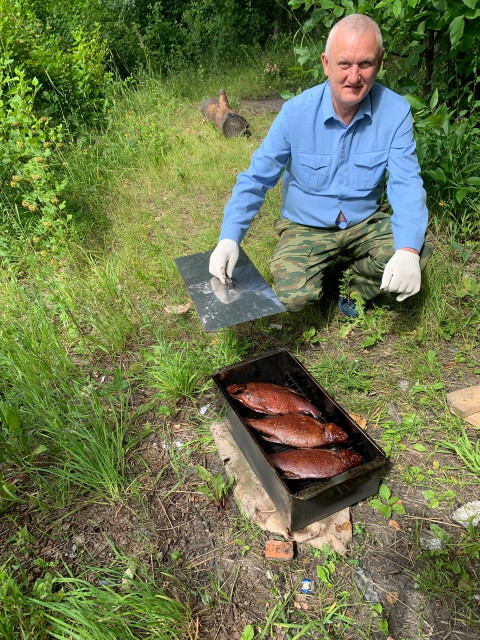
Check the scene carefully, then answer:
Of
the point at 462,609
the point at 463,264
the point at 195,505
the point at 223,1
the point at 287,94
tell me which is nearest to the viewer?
the point at 462,609

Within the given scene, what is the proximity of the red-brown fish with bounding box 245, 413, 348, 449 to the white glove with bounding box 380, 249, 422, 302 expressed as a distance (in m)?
0.81

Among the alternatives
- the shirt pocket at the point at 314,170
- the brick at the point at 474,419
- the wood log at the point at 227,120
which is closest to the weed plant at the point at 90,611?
the brick at the point at 474,419

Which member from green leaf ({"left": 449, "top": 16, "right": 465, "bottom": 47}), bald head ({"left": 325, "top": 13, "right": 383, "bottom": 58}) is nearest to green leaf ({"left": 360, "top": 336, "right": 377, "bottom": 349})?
bald head ({"left": 325, "top": 13, "right": 383, "bottom": 58})

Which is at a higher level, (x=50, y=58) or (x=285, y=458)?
(x=50, y=58)

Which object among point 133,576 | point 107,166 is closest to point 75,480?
point 133,576

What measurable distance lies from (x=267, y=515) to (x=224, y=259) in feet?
4.26

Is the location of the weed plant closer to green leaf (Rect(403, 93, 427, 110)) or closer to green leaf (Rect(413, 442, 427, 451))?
green leaf (Rect(413, 442, 427, 451))

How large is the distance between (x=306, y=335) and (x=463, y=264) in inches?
51.4

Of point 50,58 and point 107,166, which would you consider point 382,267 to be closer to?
point 107,166

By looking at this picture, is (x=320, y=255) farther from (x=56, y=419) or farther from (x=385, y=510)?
(x=56, y=419)

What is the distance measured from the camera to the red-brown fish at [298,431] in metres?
2.02

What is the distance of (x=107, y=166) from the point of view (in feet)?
16.1

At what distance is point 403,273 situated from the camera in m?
2.26

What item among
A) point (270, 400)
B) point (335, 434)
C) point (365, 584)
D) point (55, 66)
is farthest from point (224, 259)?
point (55, 66)
